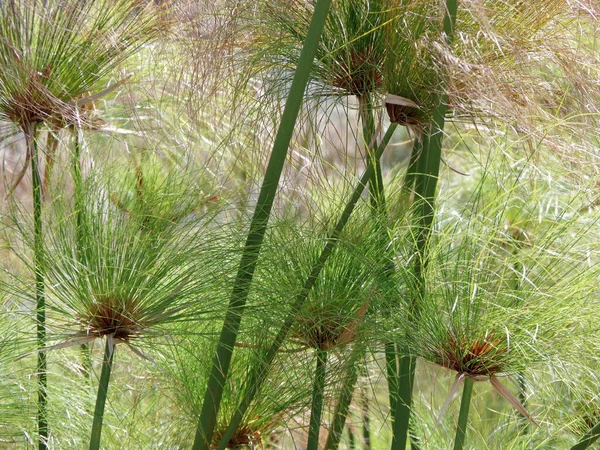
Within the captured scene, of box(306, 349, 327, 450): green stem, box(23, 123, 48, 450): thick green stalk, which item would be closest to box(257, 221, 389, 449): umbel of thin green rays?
box(306, 349, 327, 450): green stem

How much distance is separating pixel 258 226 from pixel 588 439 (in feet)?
1.24

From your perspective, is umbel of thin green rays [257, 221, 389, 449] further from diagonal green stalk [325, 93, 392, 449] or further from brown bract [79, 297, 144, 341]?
brown bract [79, 297, 144, 341]

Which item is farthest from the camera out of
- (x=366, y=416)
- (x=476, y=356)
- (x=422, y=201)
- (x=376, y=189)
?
(x=366, y=416)

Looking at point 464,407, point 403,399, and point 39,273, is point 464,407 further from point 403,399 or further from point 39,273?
point 39,273

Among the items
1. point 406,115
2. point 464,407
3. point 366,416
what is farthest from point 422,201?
point 366,416

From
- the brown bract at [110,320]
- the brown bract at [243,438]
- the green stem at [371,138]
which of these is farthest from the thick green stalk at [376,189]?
the brown bract at [110,320]

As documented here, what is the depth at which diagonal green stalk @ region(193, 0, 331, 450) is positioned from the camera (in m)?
0.71

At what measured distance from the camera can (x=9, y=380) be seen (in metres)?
0.91

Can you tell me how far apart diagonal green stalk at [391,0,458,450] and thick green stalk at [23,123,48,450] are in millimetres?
361

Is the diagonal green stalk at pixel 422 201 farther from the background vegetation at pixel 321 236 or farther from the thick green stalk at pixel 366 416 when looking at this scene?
the thick green stalk at pixel 366 416

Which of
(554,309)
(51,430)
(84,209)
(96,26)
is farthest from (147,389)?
(554,309)

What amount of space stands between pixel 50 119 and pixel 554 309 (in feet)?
1.98

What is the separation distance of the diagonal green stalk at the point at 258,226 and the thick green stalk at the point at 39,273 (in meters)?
0.18

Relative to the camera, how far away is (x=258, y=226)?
0.78 meters
